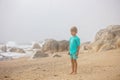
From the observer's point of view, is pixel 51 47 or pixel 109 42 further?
pixel 51 47

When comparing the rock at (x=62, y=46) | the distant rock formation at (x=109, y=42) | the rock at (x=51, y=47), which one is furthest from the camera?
the rock at (x=62, y=46)

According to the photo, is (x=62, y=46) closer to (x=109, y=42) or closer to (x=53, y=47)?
(x=53, y=47)

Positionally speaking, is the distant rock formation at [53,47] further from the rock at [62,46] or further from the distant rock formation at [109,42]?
the distant rock formation at [109,42]

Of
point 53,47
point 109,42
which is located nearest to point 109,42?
point 109,42

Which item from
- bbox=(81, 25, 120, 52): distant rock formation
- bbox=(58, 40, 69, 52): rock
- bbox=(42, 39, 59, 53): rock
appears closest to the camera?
bbox=(81, 25, 120, 52): distant rock formation

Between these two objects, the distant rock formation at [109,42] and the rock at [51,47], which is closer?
the distant rock formation at [109,42]

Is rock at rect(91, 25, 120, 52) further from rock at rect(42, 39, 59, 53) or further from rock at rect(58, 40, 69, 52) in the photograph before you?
rock at rect(42, 39, 59, 53)

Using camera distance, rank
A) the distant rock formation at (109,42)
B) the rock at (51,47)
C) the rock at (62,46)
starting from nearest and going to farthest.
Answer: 1. the distant rock formation at (109,42)
2. the rock at (51,47)
3. the rock at (62,46)

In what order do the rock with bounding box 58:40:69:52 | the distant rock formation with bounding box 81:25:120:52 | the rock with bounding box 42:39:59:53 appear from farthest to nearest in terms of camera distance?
the rock with bounding box 58:40:69:52, the rock with bounding box 42:39:59:53, the distant rock formation with bounding box 81:25:120:52

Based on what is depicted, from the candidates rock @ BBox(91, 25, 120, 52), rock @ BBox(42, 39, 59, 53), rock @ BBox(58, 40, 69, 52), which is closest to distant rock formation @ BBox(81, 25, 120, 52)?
rock @ BBox(91, 25, 120, 52)

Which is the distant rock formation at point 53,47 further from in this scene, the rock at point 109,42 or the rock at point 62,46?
the rock at point 109,42

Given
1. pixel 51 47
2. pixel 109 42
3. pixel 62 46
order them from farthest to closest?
pixel 62 46, pixel 51 47, pixel 109 42

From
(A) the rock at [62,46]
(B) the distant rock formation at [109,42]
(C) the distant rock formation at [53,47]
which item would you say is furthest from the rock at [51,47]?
(B) the distant rock formation at [109,42]

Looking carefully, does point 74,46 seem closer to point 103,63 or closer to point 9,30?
point 103,63
